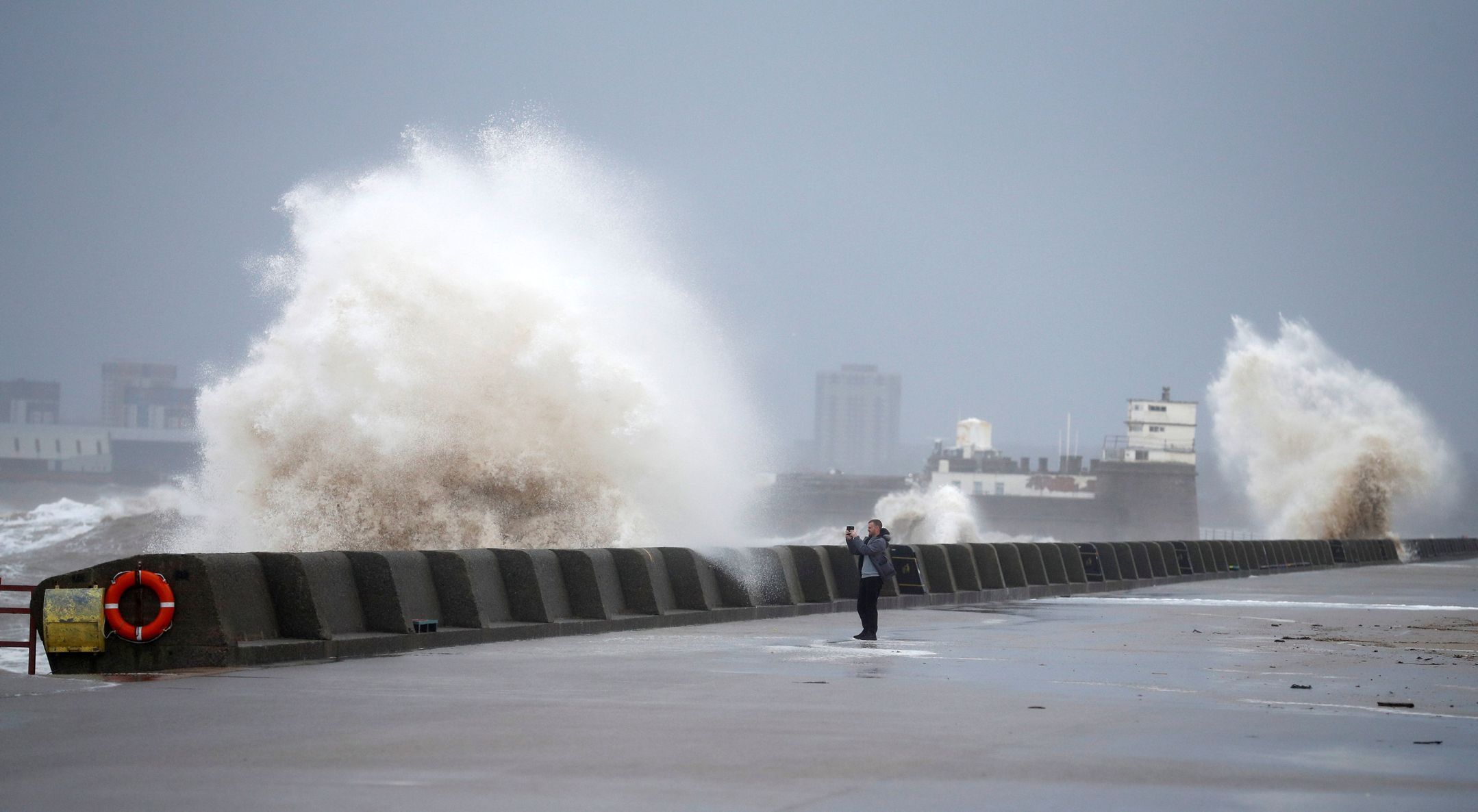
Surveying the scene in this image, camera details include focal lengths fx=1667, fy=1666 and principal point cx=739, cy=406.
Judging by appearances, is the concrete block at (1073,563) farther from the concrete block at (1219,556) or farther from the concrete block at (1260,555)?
the concrete block at (1260,555)

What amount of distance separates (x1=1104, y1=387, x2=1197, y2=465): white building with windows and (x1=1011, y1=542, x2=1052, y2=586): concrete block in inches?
5238

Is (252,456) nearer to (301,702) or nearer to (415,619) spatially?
(415,619)

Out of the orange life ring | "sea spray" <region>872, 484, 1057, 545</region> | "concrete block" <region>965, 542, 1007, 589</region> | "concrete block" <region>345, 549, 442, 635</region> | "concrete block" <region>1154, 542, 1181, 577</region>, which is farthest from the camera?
"sea spray" <region>872, 484, 1057, 545</region>

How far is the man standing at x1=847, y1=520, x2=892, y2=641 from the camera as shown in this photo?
15.9 m

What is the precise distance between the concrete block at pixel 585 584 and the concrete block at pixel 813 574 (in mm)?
4245

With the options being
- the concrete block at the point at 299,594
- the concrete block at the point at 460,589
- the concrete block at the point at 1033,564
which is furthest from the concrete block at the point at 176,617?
the concrete block at the point at 1033,564

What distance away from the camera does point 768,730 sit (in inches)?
345

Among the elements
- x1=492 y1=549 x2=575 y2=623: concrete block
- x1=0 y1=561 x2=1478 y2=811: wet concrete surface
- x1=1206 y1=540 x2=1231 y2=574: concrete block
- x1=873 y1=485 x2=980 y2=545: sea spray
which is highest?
x1=873 y1=485 x2=980 y2=545: sea spray

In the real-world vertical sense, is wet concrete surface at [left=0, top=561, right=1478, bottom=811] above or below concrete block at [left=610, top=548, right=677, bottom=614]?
below

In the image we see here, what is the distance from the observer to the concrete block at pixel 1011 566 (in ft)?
89.0

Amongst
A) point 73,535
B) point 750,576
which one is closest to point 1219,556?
point 750,576

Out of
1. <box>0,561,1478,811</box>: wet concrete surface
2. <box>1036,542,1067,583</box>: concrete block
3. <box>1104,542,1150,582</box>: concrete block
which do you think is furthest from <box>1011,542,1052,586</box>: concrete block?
<box>0,561,1478,811</box>: wet concrete surface

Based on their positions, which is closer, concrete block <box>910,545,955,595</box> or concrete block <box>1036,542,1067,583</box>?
concrete block <box>910,545,955,595</box>

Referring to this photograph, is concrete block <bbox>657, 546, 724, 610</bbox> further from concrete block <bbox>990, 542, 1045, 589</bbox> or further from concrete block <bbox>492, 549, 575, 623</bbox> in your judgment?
concrete block <bbox>990, 542, 1045, 589</bbox>
